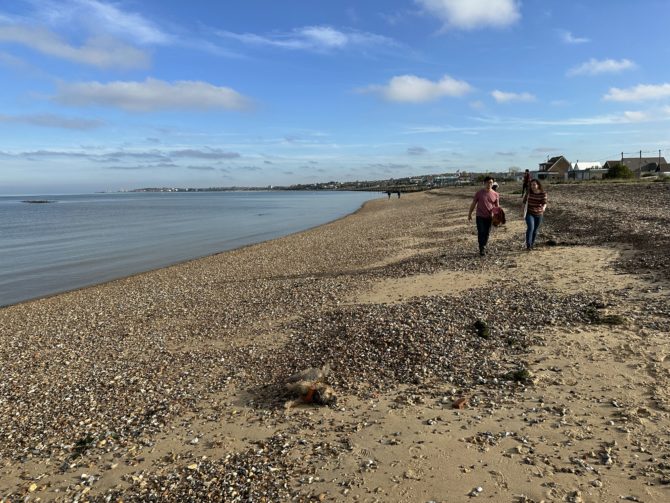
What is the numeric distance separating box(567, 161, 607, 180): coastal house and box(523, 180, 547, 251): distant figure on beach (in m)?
83.0

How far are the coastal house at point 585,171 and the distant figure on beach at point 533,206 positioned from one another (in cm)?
8300

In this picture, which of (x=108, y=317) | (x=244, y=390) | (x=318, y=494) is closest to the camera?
(x=318, y=494)

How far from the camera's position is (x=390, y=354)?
261 inches

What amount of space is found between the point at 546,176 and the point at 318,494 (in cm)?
11165

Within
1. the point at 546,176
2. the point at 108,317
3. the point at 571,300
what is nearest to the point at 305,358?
the point at 571,300

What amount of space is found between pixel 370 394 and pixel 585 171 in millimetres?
101809

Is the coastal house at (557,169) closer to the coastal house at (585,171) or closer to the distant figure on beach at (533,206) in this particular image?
the coastal house at (585,171)

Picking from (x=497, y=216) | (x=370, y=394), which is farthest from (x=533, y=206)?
(x=370, y=394)

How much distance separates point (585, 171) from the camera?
300 ft

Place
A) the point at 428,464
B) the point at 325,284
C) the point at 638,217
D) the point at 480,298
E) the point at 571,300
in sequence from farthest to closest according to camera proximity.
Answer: the point at 638,217 → the point at 325,284 → the point at 480,298 → the point at 571,300 → the point at 428,464

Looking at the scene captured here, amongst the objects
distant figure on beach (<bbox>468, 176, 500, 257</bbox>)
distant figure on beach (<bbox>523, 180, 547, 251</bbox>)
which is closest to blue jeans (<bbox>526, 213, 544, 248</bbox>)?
distant figure on beach (<bbox>523, 180, 547, 251</bbox>)

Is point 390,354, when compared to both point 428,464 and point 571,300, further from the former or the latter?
point 571,300

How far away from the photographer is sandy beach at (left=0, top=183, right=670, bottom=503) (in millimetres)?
4066

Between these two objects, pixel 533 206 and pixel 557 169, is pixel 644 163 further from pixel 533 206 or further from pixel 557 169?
pixel 533 206
